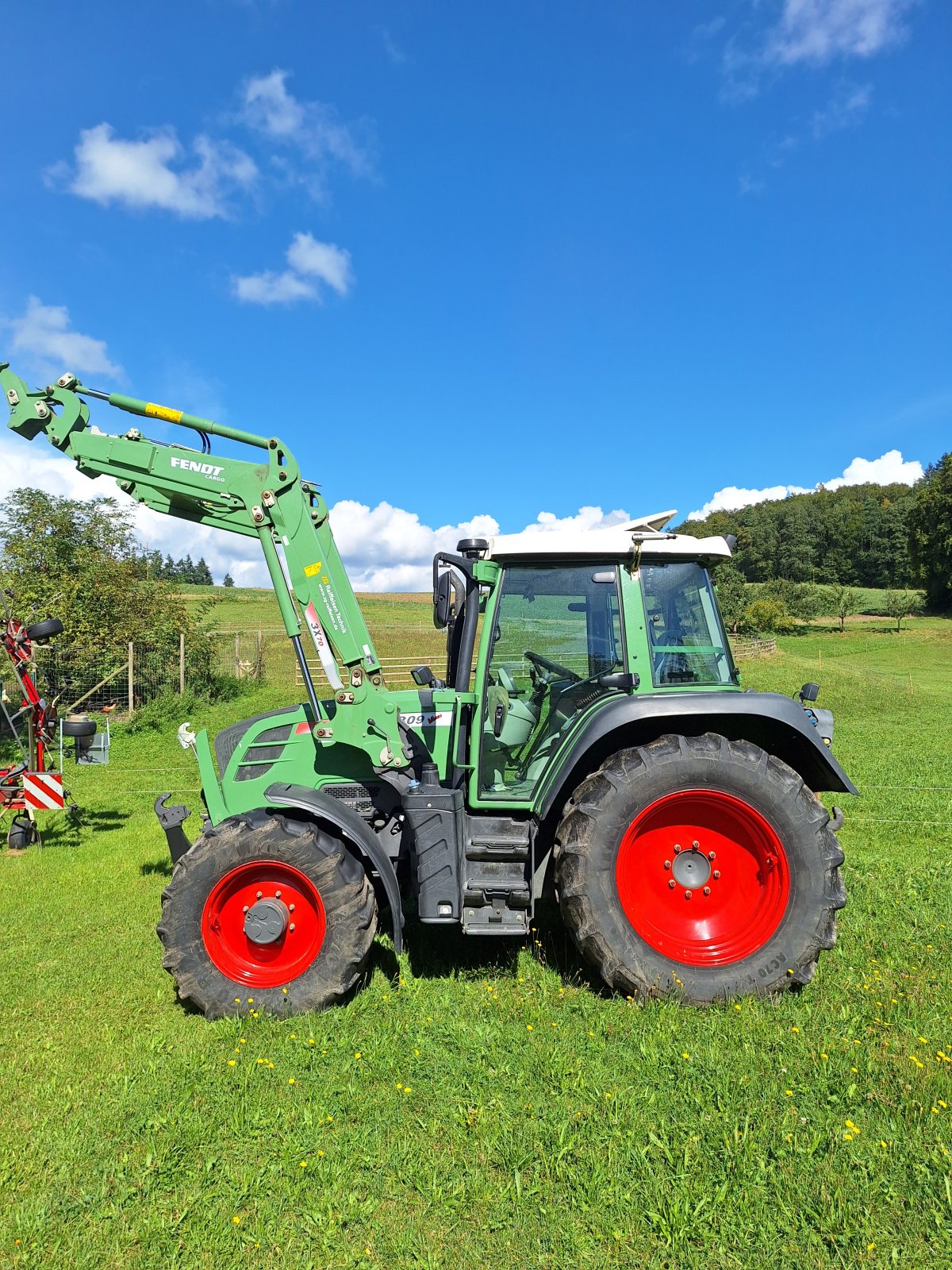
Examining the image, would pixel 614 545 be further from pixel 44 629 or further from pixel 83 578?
pixel 83 578

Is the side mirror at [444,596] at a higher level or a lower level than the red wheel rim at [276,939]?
higher

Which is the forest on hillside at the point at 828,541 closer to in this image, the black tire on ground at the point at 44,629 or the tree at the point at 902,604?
the tree at the point at 902,604

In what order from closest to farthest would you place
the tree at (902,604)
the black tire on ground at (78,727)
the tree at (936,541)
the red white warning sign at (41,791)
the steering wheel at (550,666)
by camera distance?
1. the steering wheel at (550,666)
2. the red white warning sign at (41,791)
3. the black tire on ground at (78,727)
4. the tree at (902,604)
5. the tree at (936,541)

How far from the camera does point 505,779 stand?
4.25 meters

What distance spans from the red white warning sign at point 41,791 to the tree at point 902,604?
49965mm

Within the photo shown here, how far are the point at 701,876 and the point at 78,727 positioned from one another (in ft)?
21.1

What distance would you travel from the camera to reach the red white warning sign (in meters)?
7.23

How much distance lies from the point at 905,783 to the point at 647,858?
7.85 meters

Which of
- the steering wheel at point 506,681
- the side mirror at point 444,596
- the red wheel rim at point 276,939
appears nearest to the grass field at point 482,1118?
the red wheel rim at point 276,939

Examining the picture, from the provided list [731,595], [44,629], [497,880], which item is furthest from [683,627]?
[731,595]

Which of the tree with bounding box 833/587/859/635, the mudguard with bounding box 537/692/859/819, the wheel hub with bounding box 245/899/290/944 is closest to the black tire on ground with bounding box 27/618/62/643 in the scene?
the wheel hub with bounding box 245/899/290/944

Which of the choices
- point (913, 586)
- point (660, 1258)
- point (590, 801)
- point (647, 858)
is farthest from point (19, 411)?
point (913, 586)

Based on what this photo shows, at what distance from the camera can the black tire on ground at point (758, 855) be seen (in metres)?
3.64

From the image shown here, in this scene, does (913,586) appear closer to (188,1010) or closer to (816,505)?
(816,505)
